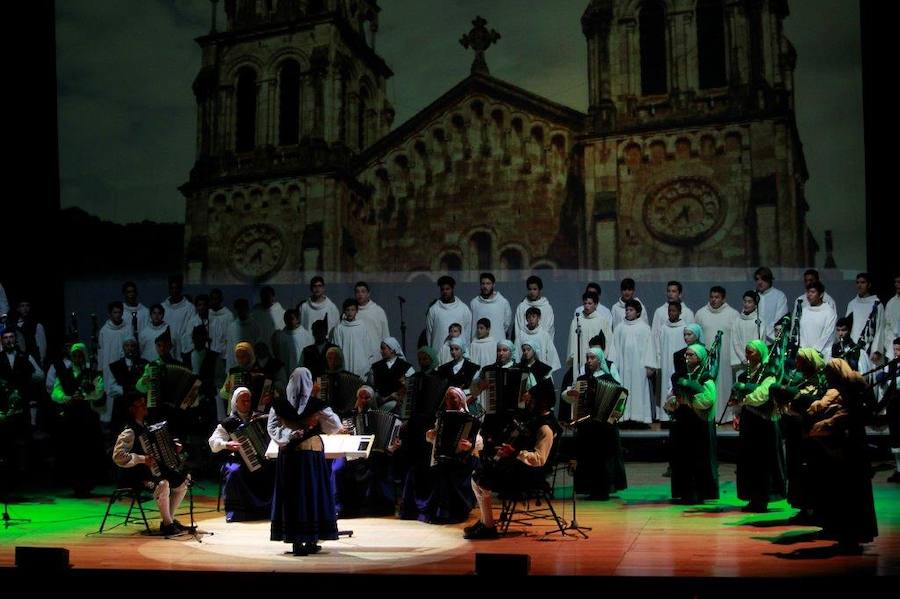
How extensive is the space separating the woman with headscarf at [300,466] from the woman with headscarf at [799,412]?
3149 mm

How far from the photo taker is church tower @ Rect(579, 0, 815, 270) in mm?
11617

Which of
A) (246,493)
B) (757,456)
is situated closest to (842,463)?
(757,456)

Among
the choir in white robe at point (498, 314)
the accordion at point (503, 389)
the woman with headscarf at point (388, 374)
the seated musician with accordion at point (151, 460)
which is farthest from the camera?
the choir in white robe at point (498, 314)

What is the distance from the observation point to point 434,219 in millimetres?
12922

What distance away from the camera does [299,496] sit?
6574 mm

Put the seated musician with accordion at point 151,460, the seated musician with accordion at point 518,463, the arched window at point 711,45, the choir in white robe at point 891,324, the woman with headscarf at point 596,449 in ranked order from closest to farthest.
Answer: the seated musician with accordion at point 518,463 → the seated musician with accordion at point 151,460 → the woman with headscarf at point 596,449 → the choir in white robe at point 891,324 → the arched window at point 711,45

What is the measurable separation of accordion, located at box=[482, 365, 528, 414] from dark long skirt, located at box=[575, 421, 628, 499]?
0.97m

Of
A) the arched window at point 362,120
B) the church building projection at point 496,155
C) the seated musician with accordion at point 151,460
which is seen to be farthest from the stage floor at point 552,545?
the arched window at point 362,120

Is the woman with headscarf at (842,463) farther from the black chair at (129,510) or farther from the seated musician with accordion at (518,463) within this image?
the black chair at (129,510)

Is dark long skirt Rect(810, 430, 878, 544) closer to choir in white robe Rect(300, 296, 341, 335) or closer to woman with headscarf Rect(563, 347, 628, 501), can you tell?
woman with headscarf Rect(563, 347, 628, 501)

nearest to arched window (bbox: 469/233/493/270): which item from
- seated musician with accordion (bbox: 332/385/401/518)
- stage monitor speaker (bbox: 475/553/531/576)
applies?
seated musician with accordion (bbox: 332/385/401/518)

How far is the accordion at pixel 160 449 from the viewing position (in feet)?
23.9

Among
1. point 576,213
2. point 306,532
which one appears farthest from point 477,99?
point 306,532

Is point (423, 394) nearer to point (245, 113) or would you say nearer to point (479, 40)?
point (479, 40)
